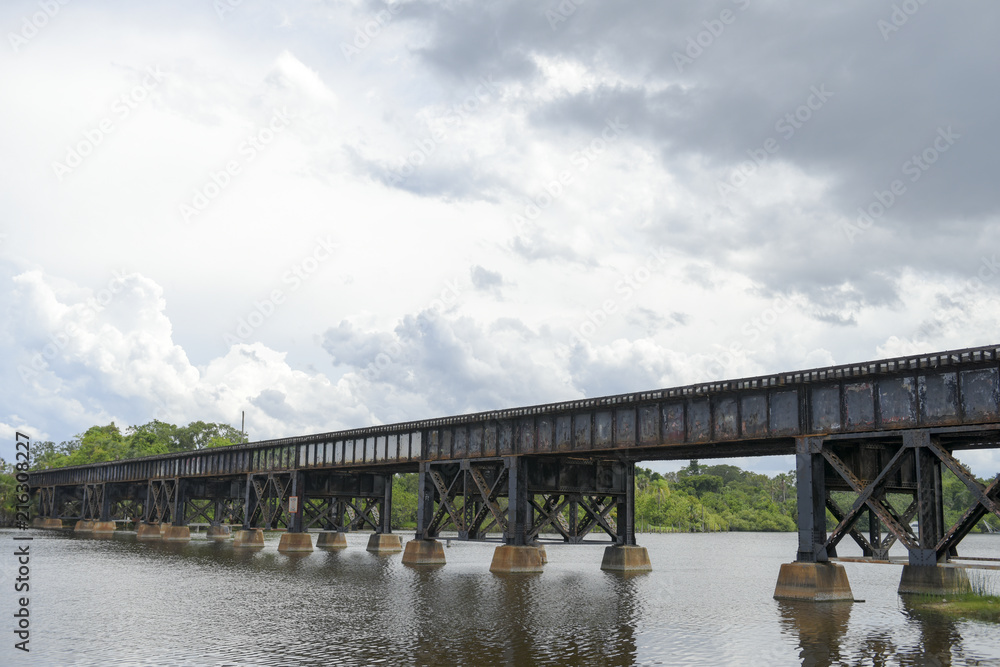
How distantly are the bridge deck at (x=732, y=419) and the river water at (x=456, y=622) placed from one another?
660cm

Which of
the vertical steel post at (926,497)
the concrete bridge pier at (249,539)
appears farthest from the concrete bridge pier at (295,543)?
the vertical steel post at (926,497)

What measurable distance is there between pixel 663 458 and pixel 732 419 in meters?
9.25

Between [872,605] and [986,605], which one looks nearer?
[986,605]

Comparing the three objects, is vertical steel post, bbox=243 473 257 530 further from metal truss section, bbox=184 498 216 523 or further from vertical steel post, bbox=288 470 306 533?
metal truss section, bbox=184 498 216 523

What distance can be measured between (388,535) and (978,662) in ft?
179

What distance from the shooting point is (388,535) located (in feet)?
229

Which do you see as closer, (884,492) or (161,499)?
(884,492)

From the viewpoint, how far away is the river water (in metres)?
20.3

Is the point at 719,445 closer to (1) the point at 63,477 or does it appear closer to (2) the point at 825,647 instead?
(2) the point at 825,647

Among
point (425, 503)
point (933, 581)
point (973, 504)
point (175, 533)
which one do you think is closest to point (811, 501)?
point (933, 581)

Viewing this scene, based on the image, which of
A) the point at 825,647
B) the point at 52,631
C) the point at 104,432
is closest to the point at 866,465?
the point at 825,647

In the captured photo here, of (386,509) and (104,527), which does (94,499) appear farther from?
(386,509)

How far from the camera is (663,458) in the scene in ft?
150

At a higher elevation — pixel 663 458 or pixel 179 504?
pixel 663 458
